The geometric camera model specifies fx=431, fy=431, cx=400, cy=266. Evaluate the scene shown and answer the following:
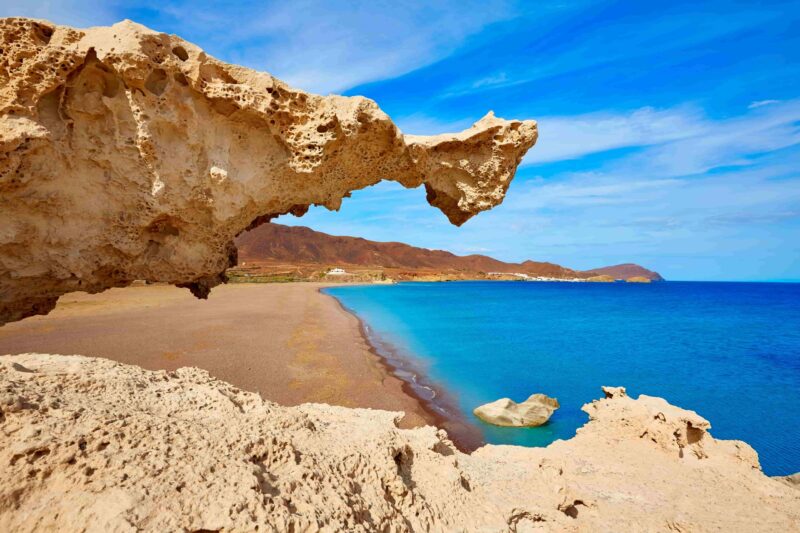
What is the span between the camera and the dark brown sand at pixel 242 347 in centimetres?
1236

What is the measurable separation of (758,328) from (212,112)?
46696mm

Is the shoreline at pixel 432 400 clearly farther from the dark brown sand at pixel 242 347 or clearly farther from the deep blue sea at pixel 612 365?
the deep blue sea at pixel 612 365

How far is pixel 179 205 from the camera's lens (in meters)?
5.25

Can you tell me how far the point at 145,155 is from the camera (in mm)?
4891

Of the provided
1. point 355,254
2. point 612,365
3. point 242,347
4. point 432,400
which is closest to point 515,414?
point 432,400

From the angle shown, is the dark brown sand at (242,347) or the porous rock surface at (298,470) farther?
the dark brown sand at (242,347)

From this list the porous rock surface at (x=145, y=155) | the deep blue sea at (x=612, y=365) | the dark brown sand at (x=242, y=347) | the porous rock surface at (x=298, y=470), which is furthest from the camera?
the deep blue sea at (x=612, y=365)

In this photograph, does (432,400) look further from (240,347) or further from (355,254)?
(355,254)

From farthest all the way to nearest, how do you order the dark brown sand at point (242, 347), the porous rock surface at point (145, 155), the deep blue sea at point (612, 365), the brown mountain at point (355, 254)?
the brown mountain at point (355, 254) < the deep blue sea at point (612, 365) < the dark brown sand at point (242, 347) < the porous rock surface at point (145, 155)

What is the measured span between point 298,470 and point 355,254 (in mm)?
160989

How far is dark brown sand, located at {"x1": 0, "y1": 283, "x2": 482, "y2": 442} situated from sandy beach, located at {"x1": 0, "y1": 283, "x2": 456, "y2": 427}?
3cm

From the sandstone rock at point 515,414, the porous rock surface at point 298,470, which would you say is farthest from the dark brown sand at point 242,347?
the porous rock surface at point 298,470

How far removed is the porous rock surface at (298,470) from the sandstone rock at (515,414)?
17.4 ft

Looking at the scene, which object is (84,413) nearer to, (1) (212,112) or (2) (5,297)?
(2) (5,297)
